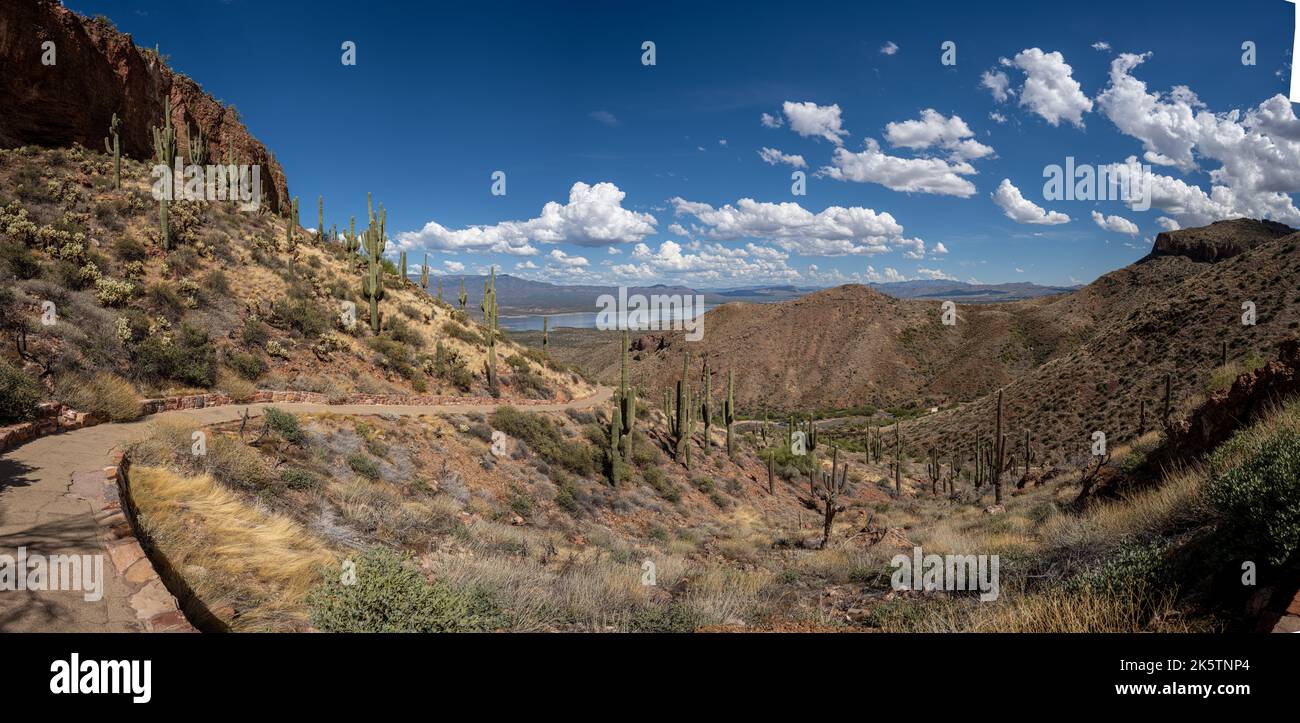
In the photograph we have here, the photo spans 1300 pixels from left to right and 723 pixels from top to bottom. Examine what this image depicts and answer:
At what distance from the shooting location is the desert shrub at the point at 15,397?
7.72m

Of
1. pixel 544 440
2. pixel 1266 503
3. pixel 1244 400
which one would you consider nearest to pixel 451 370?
pixel 544 440

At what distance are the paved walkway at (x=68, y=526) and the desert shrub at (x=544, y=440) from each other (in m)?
10.3

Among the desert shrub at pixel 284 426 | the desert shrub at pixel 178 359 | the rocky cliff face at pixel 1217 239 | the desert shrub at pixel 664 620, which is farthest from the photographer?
the rocky cliff face at pixel 1217 239

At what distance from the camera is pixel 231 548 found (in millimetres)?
5656

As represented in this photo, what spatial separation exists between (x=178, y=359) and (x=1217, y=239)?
422ft

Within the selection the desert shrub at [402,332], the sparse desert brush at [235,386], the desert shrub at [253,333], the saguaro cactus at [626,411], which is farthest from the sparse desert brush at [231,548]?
the desert shrub at [402,332]

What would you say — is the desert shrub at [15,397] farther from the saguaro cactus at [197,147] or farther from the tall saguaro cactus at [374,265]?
the saguaro cactus at [197,147]

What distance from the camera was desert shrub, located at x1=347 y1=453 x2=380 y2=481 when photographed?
11.5 meters

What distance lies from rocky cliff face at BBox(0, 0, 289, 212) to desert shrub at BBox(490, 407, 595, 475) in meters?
25.1

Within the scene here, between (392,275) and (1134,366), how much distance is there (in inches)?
1982

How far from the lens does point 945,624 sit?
5.05m

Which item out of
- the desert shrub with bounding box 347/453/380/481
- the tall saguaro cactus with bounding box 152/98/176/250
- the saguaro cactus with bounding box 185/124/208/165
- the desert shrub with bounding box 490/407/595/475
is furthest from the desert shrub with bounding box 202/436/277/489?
the saguaro cactus with bounding box 185/124/208/165

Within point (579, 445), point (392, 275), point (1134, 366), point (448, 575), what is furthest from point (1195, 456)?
point (1134, 366)
